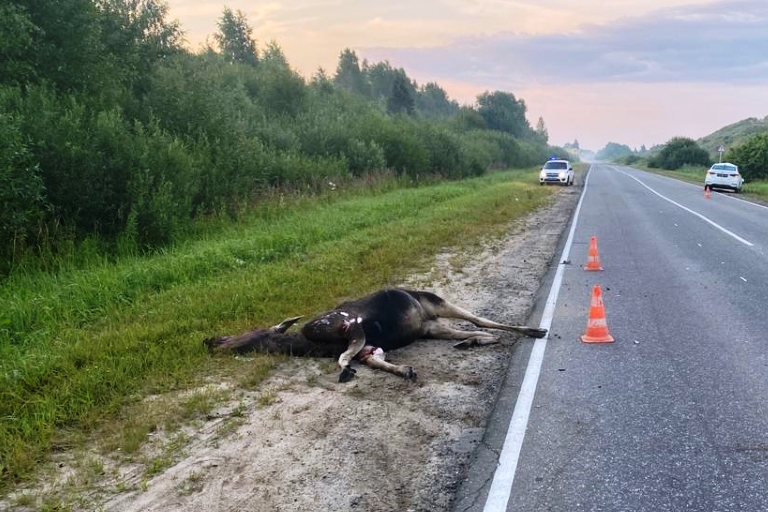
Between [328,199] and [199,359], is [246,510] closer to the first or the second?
[199,359]

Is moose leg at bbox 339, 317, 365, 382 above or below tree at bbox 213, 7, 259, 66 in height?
below

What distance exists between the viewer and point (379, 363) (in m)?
5.42

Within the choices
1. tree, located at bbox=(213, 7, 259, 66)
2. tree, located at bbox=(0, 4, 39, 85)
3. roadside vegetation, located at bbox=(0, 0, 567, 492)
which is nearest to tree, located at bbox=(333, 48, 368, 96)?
tree, located at bbox=(213, 7, 259, 66)

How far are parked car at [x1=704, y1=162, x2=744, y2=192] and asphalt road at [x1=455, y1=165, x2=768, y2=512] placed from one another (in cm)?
2591

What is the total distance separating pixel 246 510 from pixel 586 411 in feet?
8.70

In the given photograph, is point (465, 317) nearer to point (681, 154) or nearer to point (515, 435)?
point (515, 435)

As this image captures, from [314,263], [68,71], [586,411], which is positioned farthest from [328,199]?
[586,411]

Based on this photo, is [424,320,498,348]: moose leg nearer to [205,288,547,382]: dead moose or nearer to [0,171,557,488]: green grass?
[205,288,547,382]: dead moose

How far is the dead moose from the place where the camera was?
5.69m

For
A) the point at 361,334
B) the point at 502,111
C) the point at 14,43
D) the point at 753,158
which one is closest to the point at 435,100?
the point at 502,111

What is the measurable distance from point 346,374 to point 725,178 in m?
33.0

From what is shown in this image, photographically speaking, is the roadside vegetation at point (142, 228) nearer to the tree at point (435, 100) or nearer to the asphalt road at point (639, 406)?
the asphalt road at point (639, 406)

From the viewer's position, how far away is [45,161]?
10188 millimetres

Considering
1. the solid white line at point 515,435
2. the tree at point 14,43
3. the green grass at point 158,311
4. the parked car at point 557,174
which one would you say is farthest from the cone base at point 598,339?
the parked car at point 557,174
